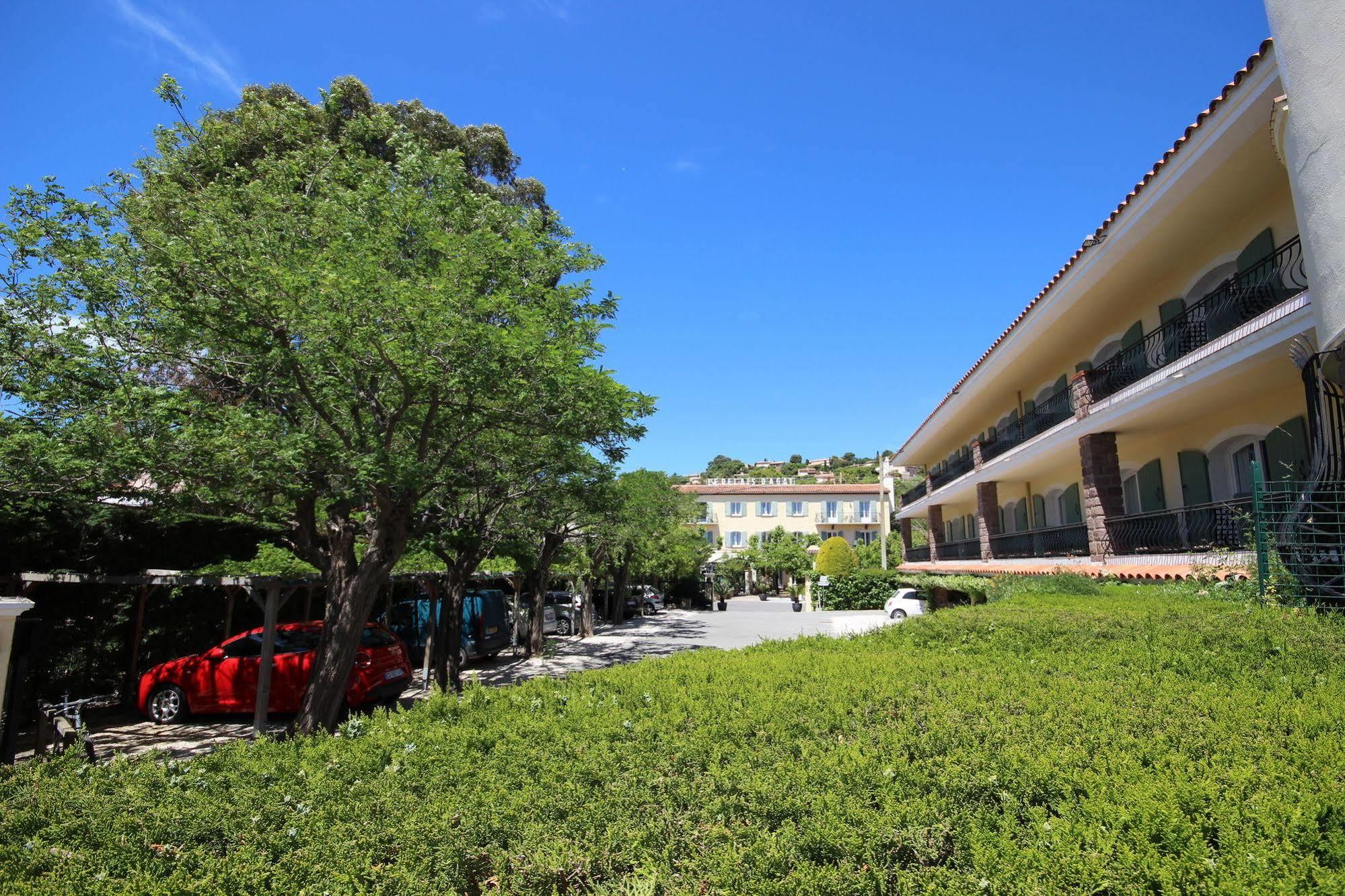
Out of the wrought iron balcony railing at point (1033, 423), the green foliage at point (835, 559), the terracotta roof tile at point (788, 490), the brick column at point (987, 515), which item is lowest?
the green foliage at point (835, 559)

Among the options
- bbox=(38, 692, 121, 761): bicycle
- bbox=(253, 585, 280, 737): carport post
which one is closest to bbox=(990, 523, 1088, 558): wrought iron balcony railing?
bbox=(253, 585, 280, 737): carport post

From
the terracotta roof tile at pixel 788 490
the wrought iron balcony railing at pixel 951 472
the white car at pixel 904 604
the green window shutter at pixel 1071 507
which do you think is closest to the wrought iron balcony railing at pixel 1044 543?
the green window shutter at pixel 1071 507

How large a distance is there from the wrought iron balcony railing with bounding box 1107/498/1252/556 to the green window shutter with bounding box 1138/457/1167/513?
1184mm

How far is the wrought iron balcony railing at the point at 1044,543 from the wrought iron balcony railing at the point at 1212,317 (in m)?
2.96

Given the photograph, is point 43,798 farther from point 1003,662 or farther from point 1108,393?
point 1108,393

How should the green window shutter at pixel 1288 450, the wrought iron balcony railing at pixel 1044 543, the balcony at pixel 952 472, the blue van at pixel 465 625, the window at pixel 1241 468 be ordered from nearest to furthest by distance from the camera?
the green window shutter at pixel 1288 450
the window at pixel 1241 468
the wrought iron balcony railing at pixel 1044 543
the blue van at pixel 465 625
the balcony at pixel 952 472

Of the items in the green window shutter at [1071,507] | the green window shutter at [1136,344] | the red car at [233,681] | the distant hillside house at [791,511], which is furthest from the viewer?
the distant hillside house at [791,511]

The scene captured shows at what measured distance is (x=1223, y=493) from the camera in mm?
11422

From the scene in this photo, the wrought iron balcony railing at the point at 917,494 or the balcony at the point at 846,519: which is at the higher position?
the balcony at the point at 846,519

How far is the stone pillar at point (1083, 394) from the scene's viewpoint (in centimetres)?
1287

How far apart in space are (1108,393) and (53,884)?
14.9m

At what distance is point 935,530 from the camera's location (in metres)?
26.5

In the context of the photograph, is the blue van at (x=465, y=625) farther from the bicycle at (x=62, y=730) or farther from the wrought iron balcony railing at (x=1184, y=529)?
the wrought iron balcony railing at (x=1184, y=529)

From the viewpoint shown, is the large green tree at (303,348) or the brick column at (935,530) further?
the brick column at (935,530)
